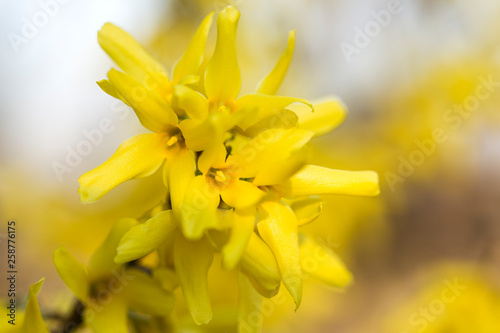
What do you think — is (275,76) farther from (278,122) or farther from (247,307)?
(247,307)

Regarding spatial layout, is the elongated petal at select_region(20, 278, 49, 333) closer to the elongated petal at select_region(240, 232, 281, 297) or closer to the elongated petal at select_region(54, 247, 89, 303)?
the elongated petal at select_region(54, 247, 89, 303)

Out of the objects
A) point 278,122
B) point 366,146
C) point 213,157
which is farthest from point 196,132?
point 366,146

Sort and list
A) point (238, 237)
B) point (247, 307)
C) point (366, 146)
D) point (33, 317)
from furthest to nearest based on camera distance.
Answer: point (366, 146)
point (247, 307)
point (33, 317)
point (238, 237)

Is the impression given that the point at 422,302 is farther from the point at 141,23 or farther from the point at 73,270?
the point at 141,23

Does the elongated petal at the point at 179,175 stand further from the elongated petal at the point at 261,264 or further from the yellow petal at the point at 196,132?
the elongated petal at the point at 261,264

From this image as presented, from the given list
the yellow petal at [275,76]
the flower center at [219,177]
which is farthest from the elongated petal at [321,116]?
the flower center at [219,177]

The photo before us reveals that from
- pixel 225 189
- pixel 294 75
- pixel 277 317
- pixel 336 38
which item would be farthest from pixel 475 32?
pixel 225 189
